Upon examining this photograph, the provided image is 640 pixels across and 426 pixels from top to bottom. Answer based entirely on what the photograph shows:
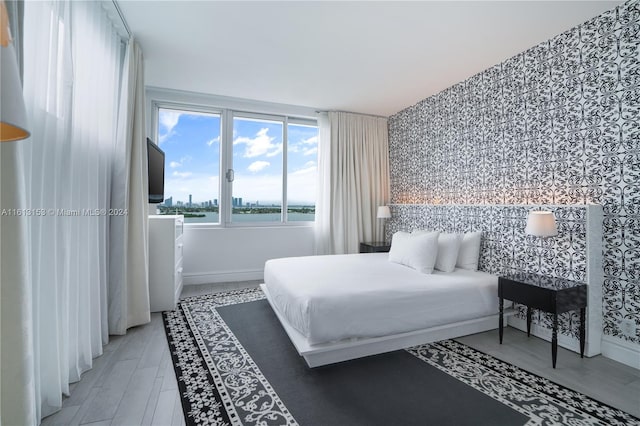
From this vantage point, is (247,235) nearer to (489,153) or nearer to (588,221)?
(489,153)

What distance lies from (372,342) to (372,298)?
0.32m

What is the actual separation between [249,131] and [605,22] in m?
4.13

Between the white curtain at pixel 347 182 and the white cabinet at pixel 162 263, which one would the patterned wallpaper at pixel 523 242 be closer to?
the white curtain at pixel 347 182

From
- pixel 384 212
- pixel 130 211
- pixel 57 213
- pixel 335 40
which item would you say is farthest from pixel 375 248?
pixel 57 213

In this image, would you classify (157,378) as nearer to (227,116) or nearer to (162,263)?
(162,263)

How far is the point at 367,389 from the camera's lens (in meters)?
1.75

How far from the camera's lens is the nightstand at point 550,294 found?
201cm

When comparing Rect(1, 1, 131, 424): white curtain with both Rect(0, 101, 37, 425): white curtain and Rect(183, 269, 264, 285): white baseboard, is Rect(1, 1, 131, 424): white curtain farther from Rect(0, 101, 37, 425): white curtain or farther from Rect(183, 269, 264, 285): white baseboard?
Rect(183, 269, 264, 285): white baseboard

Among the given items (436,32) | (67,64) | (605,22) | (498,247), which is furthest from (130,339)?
(605,22)

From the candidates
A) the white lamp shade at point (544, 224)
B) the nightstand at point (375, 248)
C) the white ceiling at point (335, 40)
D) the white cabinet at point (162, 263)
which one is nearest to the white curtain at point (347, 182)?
the nightstand at point (375, 248)

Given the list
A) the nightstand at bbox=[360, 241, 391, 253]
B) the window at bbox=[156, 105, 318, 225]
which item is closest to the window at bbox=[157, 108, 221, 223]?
the window at bbox=[156, 105, 318, 225]

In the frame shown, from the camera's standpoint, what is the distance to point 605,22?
7.22 ft

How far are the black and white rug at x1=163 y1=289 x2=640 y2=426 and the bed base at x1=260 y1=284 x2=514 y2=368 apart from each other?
0.06 metres

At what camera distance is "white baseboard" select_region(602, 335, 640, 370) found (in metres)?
2.02
